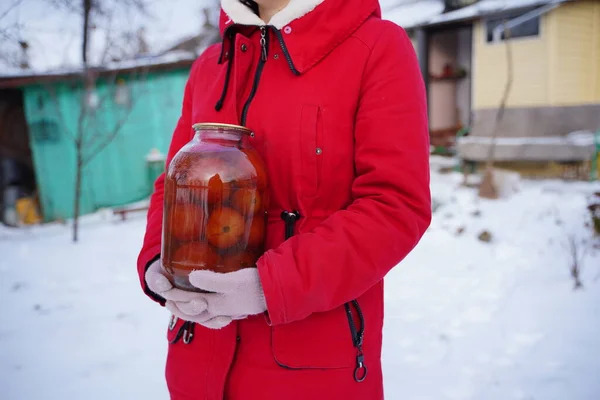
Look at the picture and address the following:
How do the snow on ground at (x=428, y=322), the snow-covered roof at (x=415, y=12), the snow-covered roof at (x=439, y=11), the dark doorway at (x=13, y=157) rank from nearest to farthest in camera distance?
the snow on ground at (x=428, y=322), the dark doorway at (x=13, y=157), the snow-covered roof at (x=439, y=11), the snow-covered roof at (x=415, y=12)

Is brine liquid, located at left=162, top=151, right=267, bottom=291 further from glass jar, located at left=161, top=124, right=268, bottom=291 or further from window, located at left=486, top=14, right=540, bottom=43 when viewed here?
window, located at left=486, top=14, right=540, bottom=43

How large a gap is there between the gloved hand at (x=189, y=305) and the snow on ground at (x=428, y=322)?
1.94m

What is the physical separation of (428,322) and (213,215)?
283 centimetres

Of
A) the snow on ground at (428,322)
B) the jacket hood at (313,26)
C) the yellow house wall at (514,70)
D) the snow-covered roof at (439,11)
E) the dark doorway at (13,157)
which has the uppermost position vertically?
the snow-covered roof at (439,11)

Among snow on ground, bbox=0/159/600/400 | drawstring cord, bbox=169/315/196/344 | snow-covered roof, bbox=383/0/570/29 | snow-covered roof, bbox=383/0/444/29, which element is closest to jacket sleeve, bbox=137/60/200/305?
drawstring cord, bbox=169/315/196/344

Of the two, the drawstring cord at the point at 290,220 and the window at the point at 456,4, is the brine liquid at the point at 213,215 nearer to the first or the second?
the drawstring cord at the point at 290,220

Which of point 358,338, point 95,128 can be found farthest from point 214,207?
point 95,128

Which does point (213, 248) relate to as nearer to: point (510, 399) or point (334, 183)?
point (334, 183)

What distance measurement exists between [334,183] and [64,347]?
2998 mm

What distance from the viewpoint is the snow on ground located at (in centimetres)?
266

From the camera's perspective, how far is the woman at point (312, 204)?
36.4 inches

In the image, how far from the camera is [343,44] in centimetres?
108

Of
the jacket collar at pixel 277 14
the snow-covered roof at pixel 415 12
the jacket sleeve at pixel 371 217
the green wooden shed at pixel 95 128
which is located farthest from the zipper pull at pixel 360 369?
the snow-covered roof at pixel 415 12

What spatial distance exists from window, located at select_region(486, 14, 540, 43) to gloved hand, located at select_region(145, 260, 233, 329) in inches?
468
